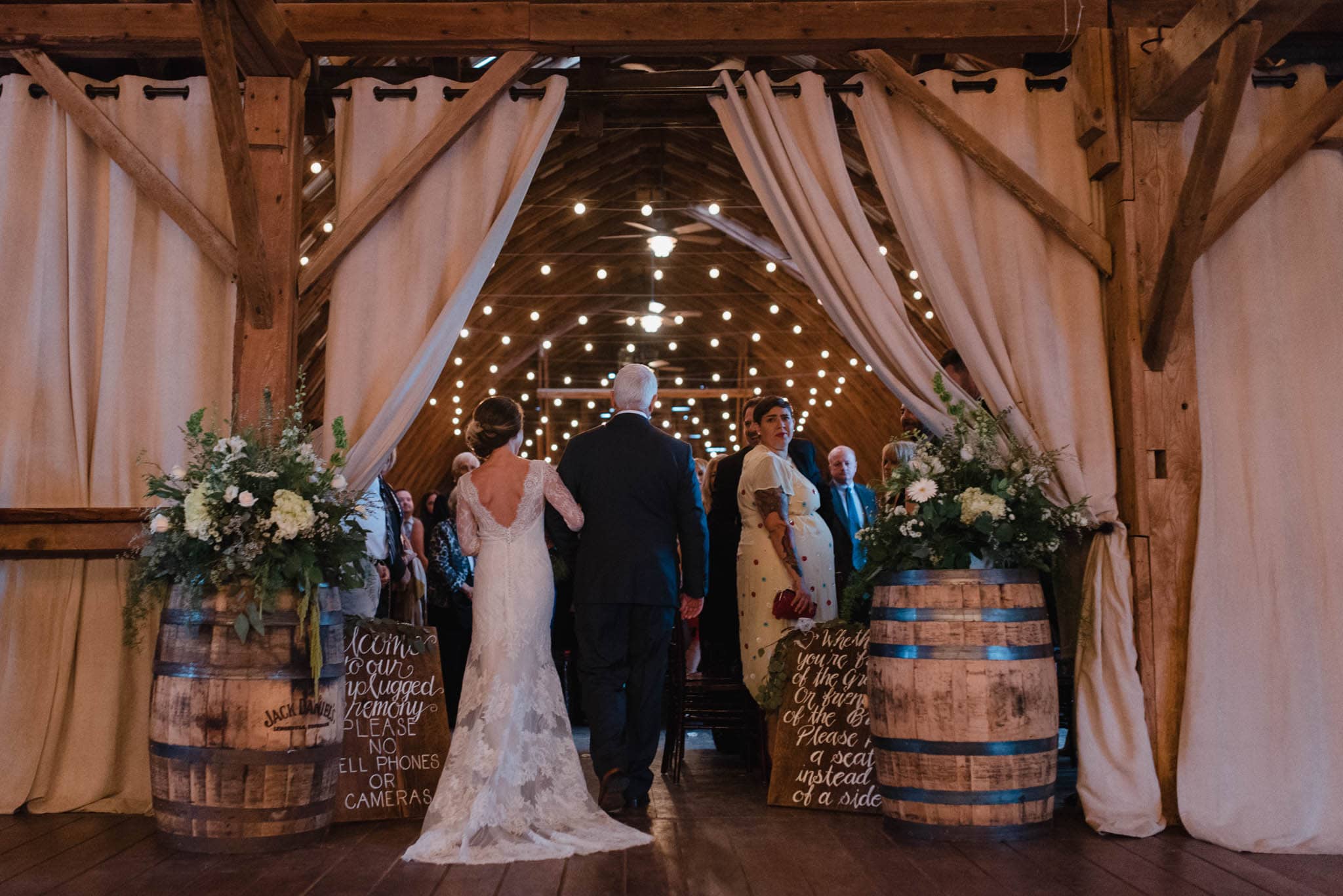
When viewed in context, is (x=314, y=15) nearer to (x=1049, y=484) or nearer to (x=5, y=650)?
(x=5, y=650)

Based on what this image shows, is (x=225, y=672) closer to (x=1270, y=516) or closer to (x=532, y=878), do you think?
(x=532, y=878)

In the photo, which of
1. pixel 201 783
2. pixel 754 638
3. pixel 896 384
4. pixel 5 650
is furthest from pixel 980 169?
pixel 5 650

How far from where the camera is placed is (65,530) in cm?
457

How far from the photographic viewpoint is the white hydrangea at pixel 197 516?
3859mm

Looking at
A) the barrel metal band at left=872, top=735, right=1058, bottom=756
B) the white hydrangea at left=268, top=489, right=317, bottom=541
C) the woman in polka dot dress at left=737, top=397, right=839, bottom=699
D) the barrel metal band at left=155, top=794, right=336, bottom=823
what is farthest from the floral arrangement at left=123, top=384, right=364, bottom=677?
the barrel metal band at left=872, top=735, right=1058, bottom=756

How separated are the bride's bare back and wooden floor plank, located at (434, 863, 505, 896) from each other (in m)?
1.28

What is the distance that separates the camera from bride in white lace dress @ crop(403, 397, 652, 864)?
3891 millimetres

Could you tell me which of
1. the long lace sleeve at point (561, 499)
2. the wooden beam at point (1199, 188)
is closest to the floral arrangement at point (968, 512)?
the wooden beam at point (1199, 188)

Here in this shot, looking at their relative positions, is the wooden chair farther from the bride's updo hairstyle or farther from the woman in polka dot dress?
the bride's updo hairstyle

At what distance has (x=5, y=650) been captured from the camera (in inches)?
181

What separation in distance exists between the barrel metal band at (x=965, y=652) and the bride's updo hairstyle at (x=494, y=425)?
5.40 feet

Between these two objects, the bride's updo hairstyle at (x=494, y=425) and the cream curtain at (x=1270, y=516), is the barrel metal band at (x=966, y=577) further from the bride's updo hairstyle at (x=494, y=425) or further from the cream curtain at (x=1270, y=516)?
the bride's updo hairstyle at (x=494, y=425)

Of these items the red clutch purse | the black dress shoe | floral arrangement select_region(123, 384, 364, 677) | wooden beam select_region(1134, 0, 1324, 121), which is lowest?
the black dress shoe

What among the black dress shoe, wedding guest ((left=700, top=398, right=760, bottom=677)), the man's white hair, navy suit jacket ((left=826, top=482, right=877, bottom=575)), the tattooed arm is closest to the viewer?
the black dress shoe
